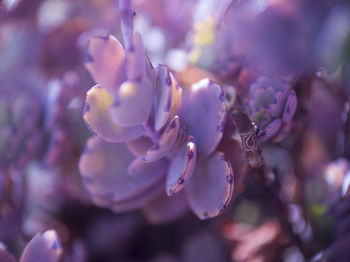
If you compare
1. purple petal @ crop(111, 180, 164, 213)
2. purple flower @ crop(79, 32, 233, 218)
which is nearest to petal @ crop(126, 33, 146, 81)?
purple flower @ crop(79, 32, 233, 218)

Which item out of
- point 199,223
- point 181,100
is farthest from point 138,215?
point 181,100

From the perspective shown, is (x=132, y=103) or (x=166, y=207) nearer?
(x=132, y=103)

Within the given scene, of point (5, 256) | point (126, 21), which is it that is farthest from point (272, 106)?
point (5, 256)

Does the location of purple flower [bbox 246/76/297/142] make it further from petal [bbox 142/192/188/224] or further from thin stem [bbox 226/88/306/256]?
petal [bbox 142/192/188/224]

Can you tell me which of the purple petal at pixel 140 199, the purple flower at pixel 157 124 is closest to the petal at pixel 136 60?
the purple flower at pixel 157 124

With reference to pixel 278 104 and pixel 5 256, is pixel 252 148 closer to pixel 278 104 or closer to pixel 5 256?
pixel 278 104

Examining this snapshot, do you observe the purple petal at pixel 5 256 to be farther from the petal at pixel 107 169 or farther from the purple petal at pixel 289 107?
the purple petal at pixel 289 107
